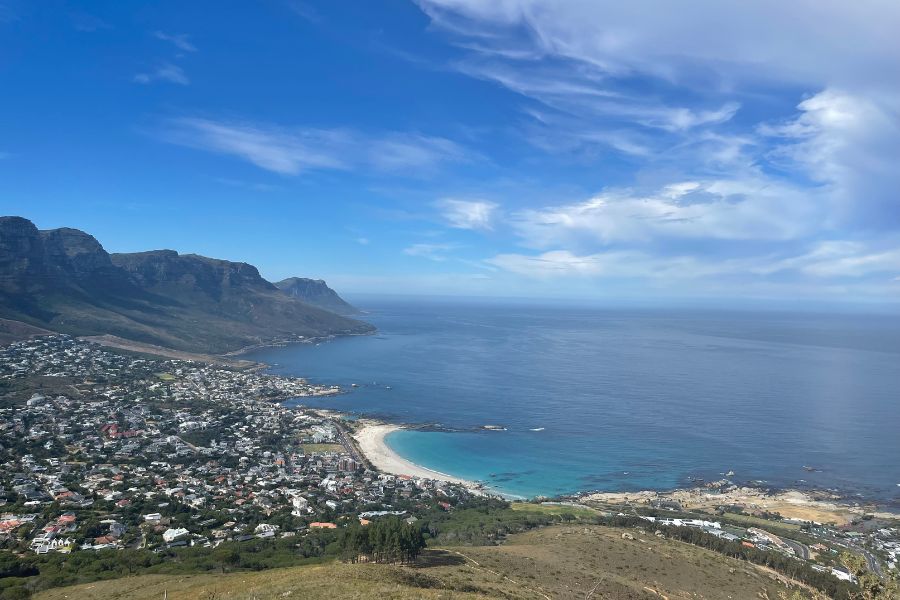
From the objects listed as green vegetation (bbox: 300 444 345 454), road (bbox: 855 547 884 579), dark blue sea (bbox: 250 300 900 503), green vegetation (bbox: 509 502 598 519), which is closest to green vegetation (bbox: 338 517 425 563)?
green vegetation (bbox: 509 502 598 519)

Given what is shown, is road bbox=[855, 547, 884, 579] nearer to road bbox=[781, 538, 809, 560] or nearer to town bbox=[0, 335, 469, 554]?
road bbox=[781, 538, 809, 560]

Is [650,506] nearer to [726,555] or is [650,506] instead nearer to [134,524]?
[726,555]

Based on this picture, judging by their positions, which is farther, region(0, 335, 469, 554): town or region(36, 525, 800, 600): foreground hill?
region(0, 335, 469, 554): town

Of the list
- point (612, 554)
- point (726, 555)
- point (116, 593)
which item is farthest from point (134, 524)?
point (726, 555)

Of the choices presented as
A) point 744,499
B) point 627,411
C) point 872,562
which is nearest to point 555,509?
point 744,499

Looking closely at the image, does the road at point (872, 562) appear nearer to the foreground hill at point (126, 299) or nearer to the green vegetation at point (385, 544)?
the green vegetation at point (385, 544)

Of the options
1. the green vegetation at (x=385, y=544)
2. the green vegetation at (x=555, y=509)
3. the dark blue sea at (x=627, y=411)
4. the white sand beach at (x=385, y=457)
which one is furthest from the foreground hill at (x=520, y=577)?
the dark blue sea at (x=627, y=411)

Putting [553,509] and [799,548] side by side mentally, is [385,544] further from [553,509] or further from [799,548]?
[799,548]
